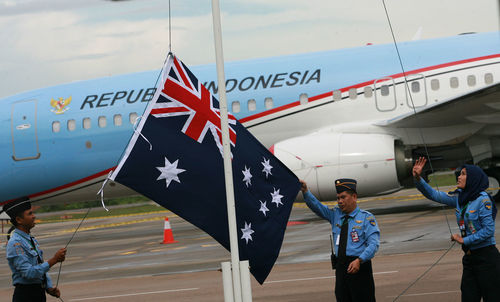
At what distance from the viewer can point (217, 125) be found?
7570mm

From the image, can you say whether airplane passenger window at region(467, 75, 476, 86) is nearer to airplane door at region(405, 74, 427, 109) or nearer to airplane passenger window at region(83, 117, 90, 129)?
airplane door at region(405, 74, 427, 109)

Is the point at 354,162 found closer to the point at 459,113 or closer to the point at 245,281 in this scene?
the point at 459,113

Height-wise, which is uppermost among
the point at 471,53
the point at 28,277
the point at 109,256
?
the point at 471,53

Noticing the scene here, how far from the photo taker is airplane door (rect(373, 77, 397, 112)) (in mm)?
20281

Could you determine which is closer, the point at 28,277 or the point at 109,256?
the point at 28,277

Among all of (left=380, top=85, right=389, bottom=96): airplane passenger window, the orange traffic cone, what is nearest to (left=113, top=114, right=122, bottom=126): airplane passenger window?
the orange traffic cone

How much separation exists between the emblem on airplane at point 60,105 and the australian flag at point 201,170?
14691 mm

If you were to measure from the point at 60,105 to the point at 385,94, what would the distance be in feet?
29.1

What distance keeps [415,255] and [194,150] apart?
6.92 m

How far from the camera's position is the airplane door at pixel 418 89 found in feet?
66.4

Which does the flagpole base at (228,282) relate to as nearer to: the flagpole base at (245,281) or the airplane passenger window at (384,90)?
the flagpole base at (245,281)

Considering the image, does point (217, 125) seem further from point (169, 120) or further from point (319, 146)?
point (319, 146)

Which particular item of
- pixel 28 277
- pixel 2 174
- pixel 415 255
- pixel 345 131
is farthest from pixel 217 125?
pixel 2 174

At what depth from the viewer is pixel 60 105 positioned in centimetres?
2172
